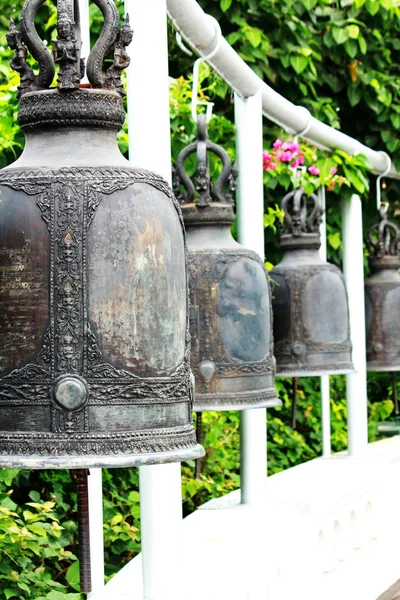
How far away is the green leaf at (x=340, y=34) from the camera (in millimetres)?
8148

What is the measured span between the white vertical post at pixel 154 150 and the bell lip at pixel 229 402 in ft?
0.73

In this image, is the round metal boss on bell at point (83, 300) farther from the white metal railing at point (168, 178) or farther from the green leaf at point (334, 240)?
the green leaf at point (334, 240)

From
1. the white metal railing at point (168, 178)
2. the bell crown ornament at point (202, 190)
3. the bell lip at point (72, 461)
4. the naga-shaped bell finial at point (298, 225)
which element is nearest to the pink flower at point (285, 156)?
the white metal railing at point (168, 178)

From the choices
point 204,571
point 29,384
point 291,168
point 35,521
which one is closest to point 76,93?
point 29,384

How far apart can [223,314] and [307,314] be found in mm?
1190

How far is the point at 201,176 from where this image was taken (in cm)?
404

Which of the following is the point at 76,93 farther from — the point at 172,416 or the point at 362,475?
the point at 362,475

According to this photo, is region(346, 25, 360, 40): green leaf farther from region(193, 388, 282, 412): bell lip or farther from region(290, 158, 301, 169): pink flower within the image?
region(193, 388, 282, 412): bell lip

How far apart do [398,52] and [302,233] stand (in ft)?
12.2

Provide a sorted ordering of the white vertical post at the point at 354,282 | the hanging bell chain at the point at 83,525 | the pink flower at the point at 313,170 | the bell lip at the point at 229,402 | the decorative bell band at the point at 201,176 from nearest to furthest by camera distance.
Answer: the hanging bell chain at the point at 83,525
the bell lip at the point at 229,402
the decorative bell band at the point at 201,176
the pink flower at the point at 313,170
the white vertical post at the point at 354,282

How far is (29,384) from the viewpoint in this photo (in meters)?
2.44

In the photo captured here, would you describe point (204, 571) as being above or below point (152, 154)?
below

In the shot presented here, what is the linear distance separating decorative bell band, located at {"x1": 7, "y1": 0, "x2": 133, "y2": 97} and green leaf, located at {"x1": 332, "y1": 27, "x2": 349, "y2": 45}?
18.7 feet

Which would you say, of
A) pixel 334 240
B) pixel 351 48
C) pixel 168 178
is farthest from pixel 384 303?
pixel 168 178
